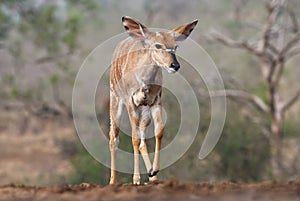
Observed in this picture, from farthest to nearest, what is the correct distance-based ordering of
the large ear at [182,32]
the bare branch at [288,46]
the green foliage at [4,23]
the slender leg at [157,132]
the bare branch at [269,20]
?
the green foliage at [4,23], the bare branch at [288,46], the bare branch at [269,20], the large ear at [182,32], the slender leg at [157,132]

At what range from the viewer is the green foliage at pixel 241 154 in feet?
70.0

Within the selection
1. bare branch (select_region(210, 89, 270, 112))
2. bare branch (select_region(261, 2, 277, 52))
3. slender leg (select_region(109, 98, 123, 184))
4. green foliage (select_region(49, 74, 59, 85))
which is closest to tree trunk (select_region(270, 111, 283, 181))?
bare branch (select_region(210, 89, 270, 112))

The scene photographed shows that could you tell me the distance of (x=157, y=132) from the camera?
8.66m

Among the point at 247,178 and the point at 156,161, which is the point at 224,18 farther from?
the point at 156,161

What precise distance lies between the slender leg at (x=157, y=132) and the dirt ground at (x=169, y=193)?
4.50 feet

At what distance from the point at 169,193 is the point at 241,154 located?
50.1 feet

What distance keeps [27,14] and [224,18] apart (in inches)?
877

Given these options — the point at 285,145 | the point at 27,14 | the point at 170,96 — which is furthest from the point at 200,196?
the point at 27,14

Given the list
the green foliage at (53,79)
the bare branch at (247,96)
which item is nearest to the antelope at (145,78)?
the bare branch at (247,96)

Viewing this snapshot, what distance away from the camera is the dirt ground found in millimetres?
6117

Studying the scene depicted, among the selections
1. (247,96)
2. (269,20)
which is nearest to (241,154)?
(247,96)

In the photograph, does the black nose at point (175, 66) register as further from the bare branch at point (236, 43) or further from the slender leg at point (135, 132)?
the bare branch at point (236, 43)

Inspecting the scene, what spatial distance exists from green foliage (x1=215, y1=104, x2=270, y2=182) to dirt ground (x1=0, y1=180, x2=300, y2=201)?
1412 centimetres

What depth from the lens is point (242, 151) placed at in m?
21.6
